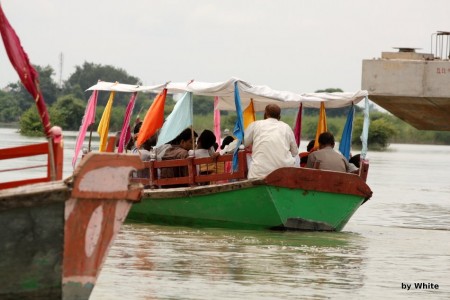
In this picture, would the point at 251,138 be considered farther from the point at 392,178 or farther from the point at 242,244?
the point at 392,178

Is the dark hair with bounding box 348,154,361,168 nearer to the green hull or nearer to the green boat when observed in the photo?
the green boat

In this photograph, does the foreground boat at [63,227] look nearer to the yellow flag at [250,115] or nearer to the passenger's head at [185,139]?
the passenger's head at [185,139]

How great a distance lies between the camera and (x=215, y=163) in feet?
48.1

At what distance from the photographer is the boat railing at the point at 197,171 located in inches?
565

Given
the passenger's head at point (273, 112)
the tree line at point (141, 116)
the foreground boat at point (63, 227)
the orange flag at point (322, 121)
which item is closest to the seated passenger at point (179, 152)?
the passenger's head at point (273, 112)

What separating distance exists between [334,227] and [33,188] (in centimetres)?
728

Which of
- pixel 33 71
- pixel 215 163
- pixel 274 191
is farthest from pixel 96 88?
pixel 33 71

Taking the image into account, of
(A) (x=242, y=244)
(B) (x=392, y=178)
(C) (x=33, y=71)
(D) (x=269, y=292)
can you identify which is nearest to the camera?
(C) (x=33, y=71)

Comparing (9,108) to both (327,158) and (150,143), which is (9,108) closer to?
(150,143)

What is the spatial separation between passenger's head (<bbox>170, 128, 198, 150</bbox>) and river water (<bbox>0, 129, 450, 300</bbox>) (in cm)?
111

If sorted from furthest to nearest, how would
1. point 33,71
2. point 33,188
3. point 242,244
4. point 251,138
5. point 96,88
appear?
point 96,88 < point 251,138 < point 242,244 < point 33,71 < point 33,188

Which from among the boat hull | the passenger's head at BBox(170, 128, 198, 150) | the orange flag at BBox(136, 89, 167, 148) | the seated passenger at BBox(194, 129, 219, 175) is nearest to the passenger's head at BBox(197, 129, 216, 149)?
the seated passenger at BBox(194, 129, 219, 175)

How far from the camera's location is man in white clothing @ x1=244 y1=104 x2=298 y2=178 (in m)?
13.9

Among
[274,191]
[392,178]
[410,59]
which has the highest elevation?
[410,59]
